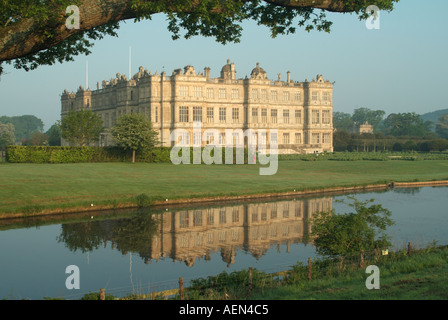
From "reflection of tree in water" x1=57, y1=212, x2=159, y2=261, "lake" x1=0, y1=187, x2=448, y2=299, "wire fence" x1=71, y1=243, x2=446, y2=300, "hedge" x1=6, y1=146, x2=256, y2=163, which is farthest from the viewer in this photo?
"hedge" x1=6, y1=146, x2=256, y2=163

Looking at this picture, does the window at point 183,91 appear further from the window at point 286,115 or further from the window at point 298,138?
the window at point 298,138

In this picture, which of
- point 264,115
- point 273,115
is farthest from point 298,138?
point 264,115

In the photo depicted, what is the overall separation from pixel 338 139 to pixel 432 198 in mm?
61750

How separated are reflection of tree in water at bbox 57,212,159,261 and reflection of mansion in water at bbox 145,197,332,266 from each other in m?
0.44

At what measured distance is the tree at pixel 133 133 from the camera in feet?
172

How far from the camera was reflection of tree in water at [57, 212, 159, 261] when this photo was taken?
1938 cm

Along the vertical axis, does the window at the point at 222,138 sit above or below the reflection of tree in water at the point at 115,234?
above

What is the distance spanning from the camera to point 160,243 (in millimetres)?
20062

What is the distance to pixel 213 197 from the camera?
3125 centimetres

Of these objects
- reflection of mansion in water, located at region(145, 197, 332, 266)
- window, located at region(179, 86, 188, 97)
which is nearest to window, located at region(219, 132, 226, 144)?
window, located at region(179, 86, 188, 97)

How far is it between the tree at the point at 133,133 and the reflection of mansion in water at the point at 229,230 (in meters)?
25.1

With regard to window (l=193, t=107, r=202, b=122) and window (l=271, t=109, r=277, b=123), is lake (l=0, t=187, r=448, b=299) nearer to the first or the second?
window (l=193, t=107, r=202, b=122)

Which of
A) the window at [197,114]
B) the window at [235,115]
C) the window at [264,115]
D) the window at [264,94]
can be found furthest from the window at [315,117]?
the window at [197,114]

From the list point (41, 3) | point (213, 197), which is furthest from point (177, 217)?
point (41, 3)
